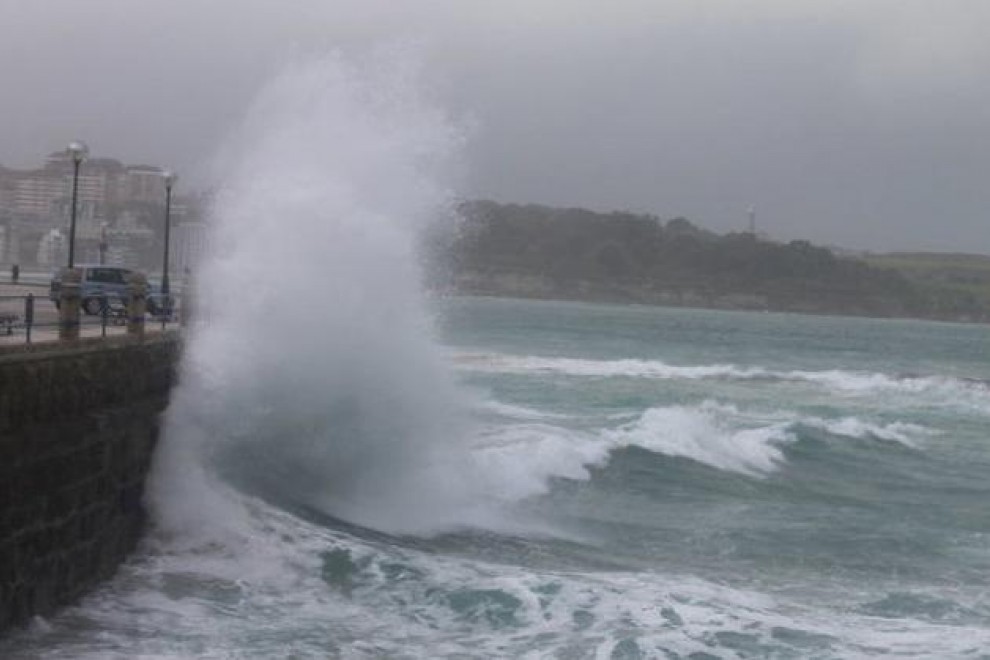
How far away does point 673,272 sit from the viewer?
158125 millimetres

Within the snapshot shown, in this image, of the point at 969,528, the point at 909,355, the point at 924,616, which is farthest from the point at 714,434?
the point at 909,355

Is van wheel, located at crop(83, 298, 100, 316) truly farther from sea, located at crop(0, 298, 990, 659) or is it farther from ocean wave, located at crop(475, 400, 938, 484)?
sea, located at crop(0, 298, 990, 659)

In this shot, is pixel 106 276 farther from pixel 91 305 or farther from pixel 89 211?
pixel 89 211

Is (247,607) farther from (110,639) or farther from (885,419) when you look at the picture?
(885,419)

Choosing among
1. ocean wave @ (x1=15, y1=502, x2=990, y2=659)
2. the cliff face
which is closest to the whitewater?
ocean wave @ (x1=15, y1=502, x2=990, y2=659)

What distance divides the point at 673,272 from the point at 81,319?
458 ft

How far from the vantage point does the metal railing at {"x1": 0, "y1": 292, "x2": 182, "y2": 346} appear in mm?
13720

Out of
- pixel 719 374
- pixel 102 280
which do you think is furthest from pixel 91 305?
pixel 719 374

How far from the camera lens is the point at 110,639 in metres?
11.4

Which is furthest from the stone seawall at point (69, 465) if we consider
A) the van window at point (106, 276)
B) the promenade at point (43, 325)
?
the van window at point (106, 276)

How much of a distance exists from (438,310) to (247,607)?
883cm

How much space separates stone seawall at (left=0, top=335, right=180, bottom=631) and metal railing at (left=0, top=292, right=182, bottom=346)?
468 millimetres

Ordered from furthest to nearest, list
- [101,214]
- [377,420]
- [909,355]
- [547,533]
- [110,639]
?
[909,355] < [101,214] < [377,420] < [547,533] < [110,639]

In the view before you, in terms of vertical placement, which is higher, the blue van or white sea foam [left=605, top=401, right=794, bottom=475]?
the blue van
